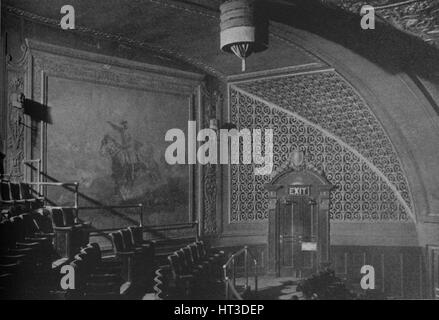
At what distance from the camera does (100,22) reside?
23.6 ft

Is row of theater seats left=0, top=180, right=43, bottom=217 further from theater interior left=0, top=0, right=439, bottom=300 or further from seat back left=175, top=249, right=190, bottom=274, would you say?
seat back left=175, top=249, right=190, bottom=274

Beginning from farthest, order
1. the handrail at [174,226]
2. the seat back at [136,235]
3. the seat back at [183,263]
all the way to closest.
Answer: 1. the handrail at [174,226]
2. the seat back at [136,235]
3. the seat back at [183,263]

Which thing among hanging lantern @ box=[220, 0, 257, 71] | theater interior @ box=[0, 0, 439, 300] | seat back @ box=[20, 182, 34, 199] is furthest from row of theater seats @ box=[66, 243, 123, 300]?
hanging lantern @ box=[220, 0, 257, 71]

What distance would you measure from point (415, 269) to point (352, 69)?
3227 millimetres

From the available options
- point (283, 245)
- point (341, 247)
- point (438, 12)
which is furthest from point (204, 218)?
point (438, 12)

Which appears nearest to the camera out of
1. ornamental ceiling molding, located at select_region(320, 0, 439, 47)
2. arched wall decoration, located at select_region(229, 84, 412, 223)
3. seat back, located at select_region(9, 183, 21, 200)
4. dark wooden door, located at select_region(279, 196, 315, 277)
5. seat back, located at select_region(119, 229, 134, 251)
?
ornamental ceiling molding, located at select_region(320, 0, 439, 47)

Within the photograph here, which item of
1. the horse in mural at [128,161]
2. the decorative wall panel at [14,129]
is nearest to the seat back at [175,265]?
the horse in mural at [128,161]

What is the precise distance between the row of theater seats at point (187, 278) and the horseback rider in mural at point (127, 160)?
147 cm

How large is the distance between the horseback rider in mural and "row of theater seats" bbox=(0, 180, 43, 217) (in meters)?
1.36

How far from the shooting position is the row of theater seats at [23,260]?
5238 mm

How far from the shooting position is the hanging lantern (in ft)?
18.9

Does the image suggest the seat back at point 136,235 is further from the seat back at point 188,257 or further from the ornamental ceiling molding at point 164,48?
the ornamental ceiling molding at point 164,48

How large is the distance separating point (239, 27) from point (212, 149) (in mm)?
2570
